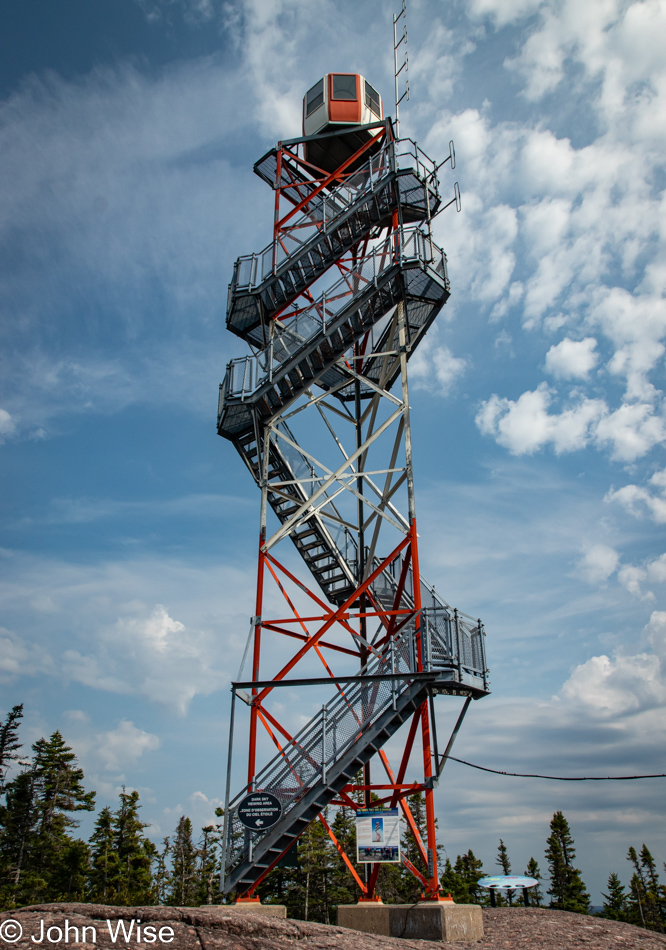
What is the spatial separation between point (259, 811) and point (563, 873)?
68355 mm

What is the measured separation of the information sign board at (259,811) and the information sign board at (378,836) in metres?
2.21

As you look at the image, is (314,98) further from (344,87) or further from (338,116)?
(338,116)

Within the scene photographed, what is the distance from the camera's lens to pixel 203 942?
8086 mm

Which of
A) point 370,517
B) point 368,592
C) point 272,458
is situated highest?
point 272,458

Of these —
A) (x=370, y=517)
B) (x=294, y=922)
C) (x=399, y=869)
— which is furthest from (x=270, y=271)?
(x=399, y=869)

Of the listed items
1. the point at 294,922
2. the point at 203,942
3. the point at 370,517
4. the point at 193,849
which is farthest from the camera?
the point at 193,849

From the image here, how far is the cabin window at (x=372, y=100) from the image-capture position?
25969 mm

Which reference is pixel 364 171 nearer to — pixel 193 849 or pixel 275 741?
pixel 275 741

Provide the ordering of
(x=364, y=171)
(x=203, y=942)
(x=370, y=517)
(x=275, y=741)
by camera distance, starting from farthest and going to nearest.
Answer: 1. (x=364, y=171)
2. (x=370, y=517)
3. (x=275, y=741)
4. (x=203, y=942)

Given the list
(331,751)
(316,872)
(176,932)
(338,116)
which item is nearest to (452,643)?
(331,751)

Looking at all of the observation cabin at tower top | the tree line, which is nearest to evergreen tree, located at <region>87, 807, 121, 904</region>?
the tree line

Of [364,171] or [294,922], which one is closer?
[294,922]

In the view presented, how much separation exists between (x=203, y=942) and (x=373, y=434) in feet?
46.0

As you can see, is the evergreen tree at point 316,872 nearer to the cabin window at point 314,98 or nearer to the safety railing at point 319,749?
the safety railing at point 319,749
